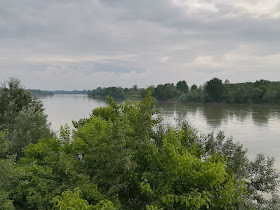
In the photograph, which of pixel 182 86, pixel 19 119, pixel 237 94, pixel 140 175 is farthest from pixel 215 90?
pixel 140 175

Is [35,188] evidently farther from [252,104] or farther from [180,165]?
[252,104]

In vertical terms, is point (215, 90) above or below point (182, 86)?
below

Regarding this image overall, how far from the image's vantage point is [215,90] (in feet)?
379

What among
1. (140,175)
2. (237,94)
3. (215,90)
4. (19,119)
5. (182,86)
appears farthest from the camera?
(182,86)

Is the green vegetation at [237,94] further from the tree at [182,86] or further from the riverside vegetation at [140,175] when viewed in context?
the riverside vegetation at [140,175]

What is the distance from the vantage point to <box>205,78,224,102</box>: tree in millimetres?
114562

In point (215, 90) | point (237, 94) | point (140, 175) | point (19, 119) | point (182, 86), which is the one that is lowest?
point (140, 175)

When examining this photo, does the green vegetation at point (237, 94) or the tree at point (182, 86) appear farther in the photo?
the tree at point (182, 86)

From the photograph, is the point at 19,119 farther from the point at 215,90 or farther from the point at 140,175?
the point at 215,90

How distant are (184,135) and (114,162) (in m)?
4.78

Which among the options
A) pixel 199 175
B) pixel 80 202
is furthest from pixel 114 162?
pixel 199 175

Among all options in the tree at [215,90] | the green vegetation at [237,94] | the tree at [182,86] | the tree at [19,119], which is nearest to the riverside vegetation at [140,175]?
the tree at [19,119]

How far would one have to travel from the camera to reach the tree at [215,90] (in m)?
115

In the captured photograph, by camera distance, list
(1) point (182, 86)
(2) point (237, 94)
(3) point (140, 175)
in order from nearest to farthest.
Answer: (3) point (140, 175) → (2) point (237, 94) → (1) point (182, 86)
